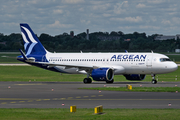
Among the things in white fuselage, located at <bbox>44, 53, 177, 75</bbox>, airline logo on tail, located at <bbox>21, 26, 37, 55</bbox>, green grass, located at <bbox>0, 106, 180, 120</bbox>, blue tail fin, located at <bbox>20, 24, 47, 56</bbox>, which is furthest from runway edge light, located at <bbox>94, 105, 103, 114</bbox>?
airline logo on tail, located at <bbox>21, 26, 37, 55</bbox>

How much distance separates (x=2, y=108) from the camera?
23500 millimetres

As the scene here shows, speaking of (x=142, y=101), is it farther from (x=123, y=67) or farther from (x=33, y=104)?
(x=123, y=67)

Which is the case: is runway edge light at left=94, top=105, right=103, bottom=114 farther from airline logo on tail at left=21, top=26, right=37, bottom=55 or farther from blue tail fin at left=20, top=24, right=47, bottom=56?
airline logo on tail at left=21, top=26, right=37, bottom=55

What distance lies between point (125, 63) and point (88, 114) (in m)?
29.9

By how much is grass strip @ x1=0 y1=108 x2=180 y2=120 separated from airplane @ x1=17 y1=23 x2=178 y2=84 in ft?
86.0

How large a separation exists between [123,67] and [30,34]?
16420 mm

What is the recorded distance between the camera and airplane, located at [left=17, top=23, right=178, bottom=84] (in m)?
48.4

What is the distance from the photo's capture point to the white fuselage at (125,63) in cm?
4834

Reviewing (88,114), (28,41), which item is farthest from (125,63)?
(88,114)

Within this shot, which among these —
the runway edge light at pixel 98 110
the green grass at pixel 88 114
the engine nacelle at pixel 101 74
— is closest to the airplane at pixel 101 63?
the engine nacelle at pixel 101 74

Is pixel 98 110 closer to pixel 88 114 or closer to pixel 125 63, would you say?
pixel 88 114

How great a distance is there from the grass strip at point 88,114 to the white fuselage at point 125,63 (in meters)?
26.7

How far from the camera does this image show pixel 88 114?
20.2 meters

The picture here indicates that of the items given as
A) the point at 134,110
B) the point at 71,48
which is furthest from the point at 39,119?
the point at 71,48
